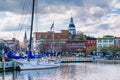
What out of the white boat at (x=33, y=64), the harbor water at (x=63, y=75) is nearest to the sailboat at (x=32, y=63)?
Result: the white boat at (x=33, y=64)

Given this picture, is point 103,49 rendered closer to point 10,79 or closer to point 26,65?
point 26,65

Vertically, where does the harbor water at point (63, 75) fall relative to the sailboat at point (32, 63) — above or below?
below

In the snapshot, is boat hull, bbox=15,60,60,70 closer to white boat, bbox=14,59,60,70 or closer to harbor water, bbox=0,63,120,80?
white boat, bbox=14,59,60,70

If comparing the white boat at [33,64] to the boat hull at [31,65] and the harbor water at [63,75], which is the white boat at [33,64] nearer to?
the boat hull at [31,65]

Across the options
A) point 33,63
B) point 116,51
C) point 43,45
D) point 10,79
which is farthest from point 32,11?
point 43,45

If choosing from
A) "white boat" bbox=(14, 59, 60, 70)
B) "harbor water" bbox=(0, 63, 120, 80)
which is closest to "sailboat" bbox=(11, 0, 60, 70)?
"white boat" bbox=(14, 59, 60, 70)

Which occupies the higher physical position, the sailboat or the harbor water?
the sailboat

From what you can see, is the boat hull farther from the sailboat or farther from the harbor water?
the harbor water

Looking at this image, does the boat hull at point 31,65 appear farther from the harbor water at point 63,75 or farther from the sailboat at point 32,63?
the harbor water at point 63,75

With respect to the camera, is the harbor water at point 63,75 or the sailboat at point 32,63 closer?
the harbor water at point 63,75

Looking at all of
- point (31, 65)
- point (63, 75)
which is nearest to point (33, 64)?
point (31, 65)

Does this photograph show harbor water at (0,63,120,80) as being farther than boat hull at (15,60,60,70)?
No

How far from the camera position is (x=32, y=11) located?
78125mm

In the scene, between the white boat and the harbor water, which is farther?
the white boat
